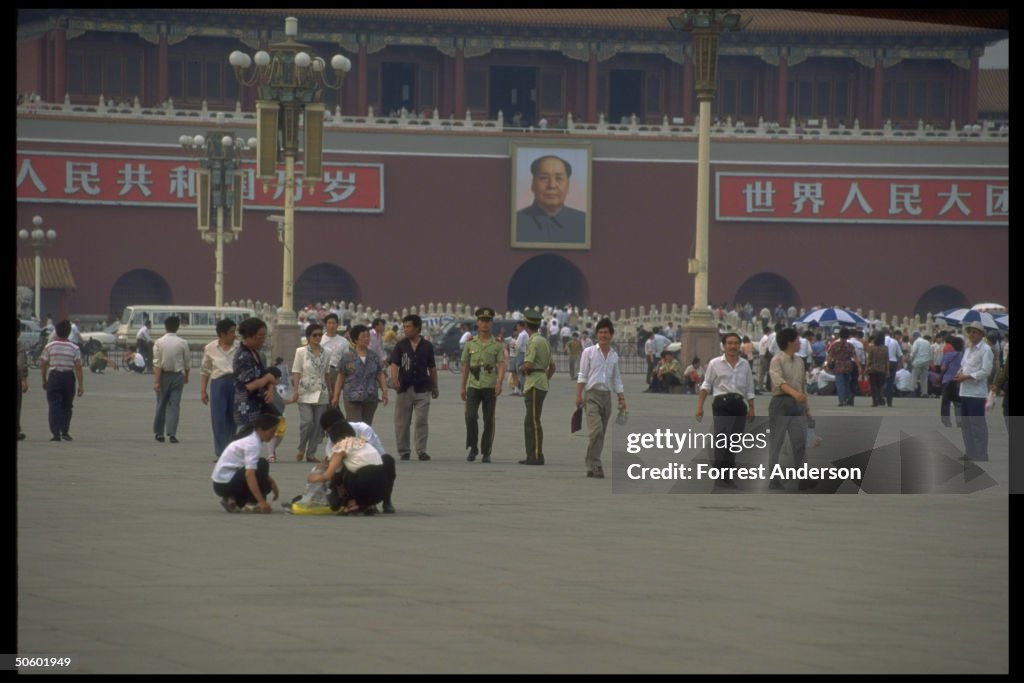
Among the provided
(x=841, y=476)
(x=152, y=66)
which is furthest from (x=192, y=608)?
(x=152, y=66)

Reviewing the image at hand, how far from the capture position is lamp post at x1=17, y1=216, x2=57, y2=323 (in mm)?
35500

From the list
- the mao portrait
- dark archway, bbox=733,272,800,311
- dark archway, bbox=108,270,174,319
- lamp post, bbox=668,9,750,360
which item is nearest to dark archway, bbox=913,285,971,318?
dark archway, bbox=733,272,800,311

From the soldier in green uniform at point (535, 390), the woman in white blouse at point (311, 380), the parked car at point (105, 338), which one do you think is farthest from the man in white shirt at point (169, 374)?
the parked car at point (105, 338)

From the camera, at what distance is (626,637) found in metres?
5.69

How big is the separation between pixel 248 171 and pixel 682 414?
2043 centimetres

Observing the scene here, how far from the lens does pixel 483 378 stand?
13383mm

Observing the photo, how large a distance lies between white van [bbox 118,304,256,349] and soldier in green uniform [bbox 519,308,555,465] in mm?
20073

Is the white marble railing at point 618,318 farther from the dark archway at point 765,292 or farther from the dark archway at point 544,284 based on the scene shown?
the dark archway at point 765,292

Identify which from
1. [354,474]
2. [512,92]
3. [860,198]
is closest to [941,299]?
[860,198]

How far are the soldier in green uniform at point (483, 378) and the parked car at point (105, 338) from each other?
19.9 metres

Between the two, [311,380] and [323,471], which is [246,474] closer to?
[323,471]

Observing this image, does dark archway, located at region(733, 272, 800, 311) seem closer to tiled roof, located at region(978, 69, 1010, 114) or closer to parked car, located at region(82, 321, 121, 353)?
tiled roof, located at region(978, 69, 1010, 114)

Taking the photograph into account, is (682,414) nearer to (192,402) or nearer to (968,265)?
(192,402)

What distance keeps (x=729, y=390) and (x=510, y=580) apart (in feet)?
14.3
